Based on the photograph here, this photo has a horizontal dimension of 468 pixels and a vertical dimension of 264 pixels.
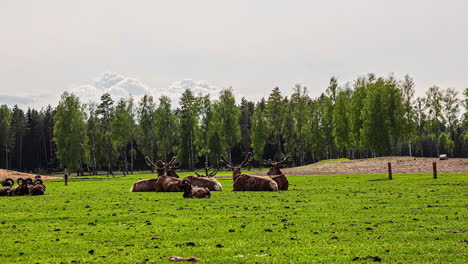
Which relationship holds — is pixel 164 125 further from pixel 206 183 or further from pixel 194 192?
pixel 194 192

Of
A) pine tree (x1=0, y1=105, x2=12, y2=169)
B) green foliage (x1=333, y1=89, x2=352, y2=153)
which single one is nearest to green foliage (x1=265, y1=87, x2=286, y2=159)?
green foliage (x1=333, y1=89, x2=352, y2=153)

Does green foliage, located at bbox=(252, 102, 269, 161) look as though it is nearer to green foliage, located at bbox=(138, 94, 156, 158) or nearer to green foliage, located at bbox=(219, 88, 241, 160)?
green foliage, located at bbox=(219, 88, 241, 160)

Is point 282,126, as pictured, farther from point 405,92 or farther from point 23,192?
point 23,192

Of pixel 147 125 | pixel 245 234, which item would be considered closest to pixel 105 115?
pixel 147 125

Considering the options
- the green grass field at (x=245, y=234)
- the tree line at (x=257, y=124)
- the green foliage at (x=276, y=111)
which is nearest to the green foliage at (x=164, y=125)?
the tree line at (x=257, y=124)

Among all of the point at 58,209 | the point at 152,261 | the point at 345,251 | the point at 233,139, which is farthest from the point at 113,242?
the point at 233,139

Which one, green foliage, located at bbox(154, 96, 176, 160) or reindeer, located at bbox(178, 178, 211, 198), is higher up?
green foliage, located at bbox(154, 96, 176, 160)

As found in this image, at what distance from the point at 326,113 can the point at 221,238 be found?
9407 centimetres

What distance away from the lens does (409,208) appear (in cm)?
1540

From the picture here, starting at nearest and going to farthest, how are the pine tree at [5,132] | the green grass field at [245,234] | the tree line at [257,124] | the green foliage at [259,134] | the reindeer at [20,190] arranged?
the green grass field at [245,234] < the reindeer at [20,190] < the tree line at [257,124] < the green foliage at [259,134] < the pine tree at [5,132]

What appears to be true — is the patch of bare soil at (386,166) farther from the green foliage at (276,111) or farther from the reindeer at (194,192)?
the reindeer at (194,192)

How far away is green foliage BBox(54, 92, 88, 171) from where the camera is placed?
286ft

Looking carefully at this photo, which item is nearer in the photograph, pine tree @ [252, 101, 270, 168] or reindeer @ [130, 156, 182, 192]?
reindeer @ [130, 156, 182, 192]

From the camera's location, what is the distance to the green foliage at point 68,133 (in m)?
87.2
